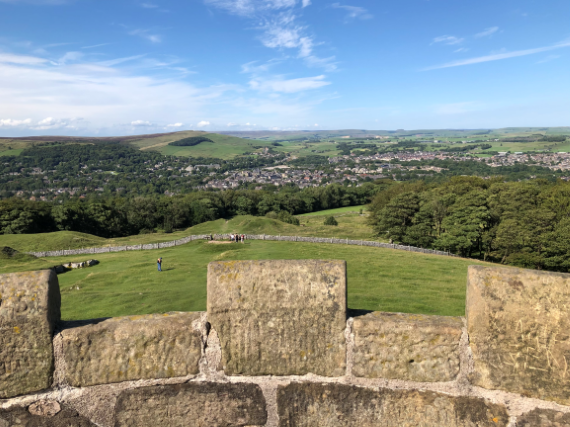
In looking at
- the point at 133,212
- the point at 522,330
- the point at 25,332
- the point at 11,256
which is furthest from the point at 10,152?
the point at 522,330

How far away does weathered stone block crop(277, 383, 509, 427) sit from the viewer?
2.30 m

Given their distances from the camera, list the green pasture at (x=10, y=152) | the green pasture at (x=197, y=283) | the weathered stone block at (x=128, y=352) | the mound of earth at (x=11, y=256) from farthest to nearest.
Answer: the green pasture at (x=10, y=152), the mound of earth at (x=11, y=256), the green pasture at (x=197, y=283), the weathered stone block at (x=128, y=352)

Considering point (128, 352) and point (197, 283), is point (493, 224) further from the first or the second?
point (128, 352)

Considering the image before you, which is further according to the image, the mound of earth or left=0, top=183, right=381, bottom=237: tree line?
left=0, top=183, right=381, bottom=237: tree line

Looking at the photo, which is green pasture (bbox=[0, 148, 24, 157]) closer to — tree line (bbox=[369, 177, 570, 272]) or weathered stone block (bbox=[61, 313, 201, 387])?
tree line (bbox=[369, 177, 570, 272])

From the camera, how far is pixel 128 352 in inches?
94.5

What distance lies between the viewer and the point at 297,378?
2398 mm

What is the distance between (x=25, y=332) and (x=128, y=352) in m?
0.65

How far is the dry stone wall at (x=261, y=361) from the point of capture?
2287 millimetres

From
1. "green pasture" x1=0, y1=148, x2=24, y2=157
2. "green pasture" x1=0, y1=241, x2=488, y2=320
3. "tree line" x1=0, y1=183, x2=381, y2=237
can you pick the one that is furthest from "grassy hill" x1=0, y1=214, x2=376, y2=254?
"green pasture" x1=0, y1=148, x2=24, y2=157

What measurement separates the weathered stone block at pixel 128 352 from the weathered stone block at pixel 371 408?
72 cm

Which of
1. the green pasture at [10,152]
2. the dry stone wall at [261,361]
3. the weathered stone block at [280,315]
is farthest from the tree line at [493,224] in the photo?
the green pasture at [10,152]

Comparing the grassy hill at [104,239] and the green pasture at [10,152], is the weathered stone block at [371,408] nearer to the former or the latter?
the grassy hill at [104,239]

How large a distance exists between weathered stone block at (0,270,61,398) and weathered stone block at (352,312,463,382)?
204 cm
